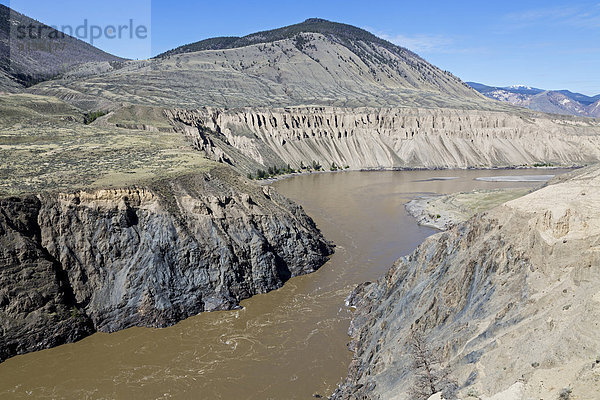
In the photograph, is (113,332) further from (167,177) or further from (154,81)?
(154,81)

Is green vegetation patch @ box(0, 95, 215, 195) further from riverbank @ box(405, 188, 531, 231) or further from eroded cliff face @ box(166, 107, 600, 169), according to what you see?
eroded cliff face @ box(166, 107, 600, 169)

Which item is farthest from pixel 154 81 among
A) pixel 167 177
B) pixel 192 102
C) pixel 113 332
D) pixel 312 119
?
pixel 113 332

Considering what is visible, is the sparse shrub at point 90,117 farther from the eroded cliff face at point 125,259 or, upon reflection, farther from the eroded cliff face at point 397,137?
the eroded cliff face at point 125,259

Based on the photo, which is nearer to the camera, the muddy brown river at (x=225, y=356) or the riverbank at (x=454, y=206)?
the muddy brown river at (x=225, y=356)

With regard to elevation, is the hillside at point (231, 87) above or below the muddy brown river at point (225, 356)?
above

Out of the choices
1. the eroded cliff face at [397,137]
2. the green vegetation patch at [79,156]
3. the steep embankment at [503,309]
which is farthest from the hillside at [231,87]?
the steep embankment at [503,309]

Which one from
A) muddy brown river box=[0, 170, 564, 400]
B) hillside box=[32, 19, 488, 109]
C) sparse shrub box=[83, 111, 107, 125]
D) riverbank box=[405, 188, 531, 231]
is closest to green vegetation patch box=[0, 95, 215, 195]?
muddy brown river box=[0, 170, 564, 400]
